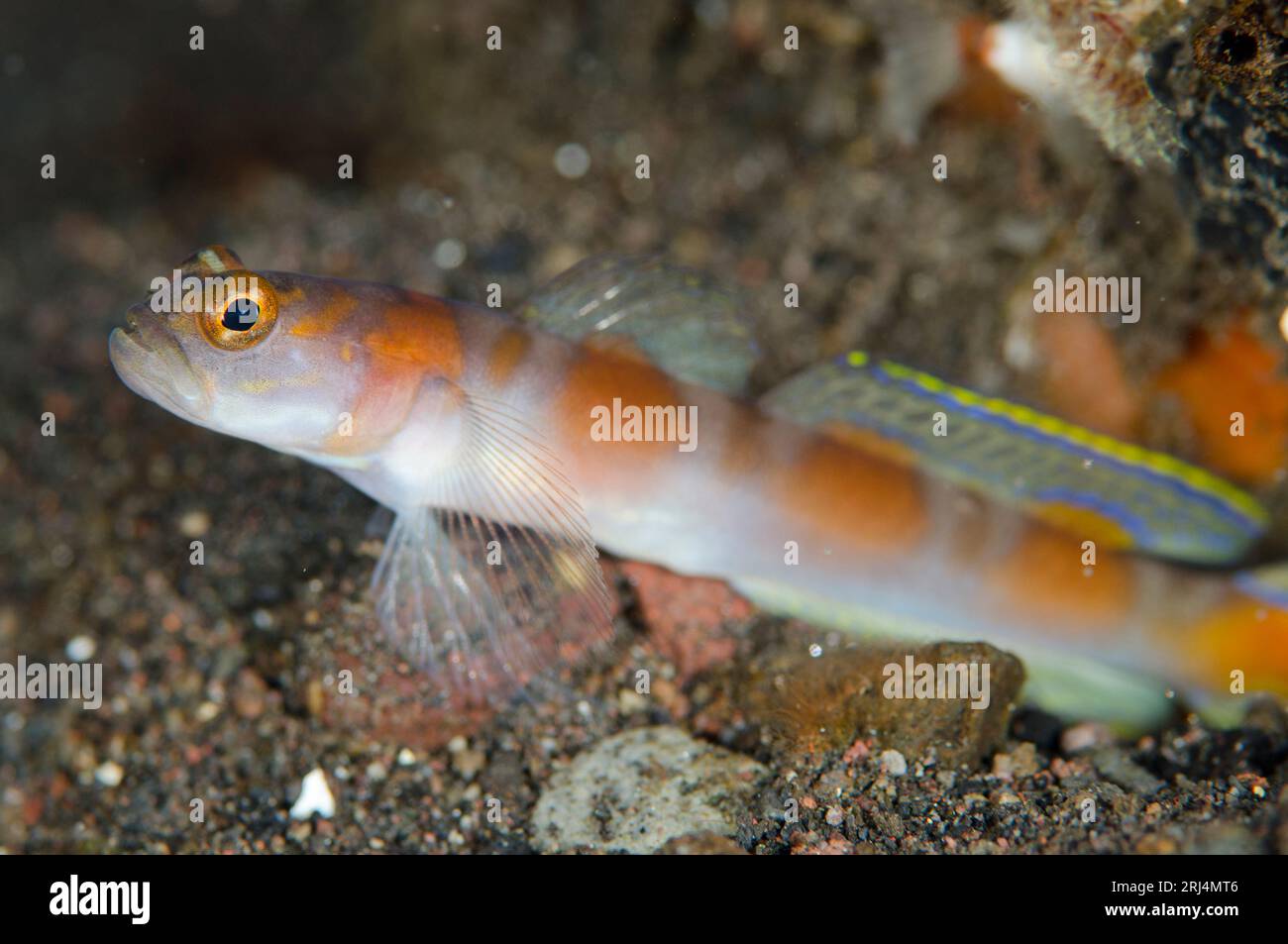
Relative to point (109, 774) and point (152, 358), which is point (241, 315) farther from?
point (109, 774)

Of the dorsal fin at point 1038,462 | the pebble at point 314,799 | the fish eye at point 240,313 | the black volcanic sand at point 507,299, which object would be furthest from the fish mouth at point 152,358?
the dorsal fin at point 1038,462

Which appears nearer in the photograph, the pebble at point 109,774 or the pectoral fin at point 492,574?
the pectoral fin at point 492,574

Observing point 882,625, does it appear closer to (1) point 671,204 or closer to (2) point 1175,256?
(2) point 1175,256

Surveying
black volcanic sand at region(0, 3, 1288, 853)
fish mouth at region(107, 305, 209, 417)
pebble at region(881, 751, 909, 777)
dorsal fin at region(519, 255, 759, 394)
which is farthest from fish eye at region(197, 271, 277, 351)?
pebble at region(881, 751, 909, 777)

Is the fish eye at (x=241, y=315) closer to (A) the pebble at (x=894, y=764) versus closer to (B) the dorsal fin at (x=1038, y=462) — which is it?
(B) the dorsal fin at (x=1038, y=462)

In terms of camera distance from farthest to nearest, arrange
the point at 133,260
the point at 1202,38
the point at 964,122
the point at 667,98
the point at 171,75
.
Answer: the point at 171,75, the point at 133,260, the point at 667,98, the point at 964,122, the point at 1202,38

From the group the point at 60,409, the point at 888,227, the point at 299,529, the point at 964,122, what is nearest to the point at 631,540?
the point at 299,529

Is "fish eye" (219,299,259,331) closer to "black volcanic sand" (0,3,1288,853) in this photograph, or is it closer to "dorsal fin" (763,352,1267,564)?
"black volcanic sand" (0,3,1288,853)
